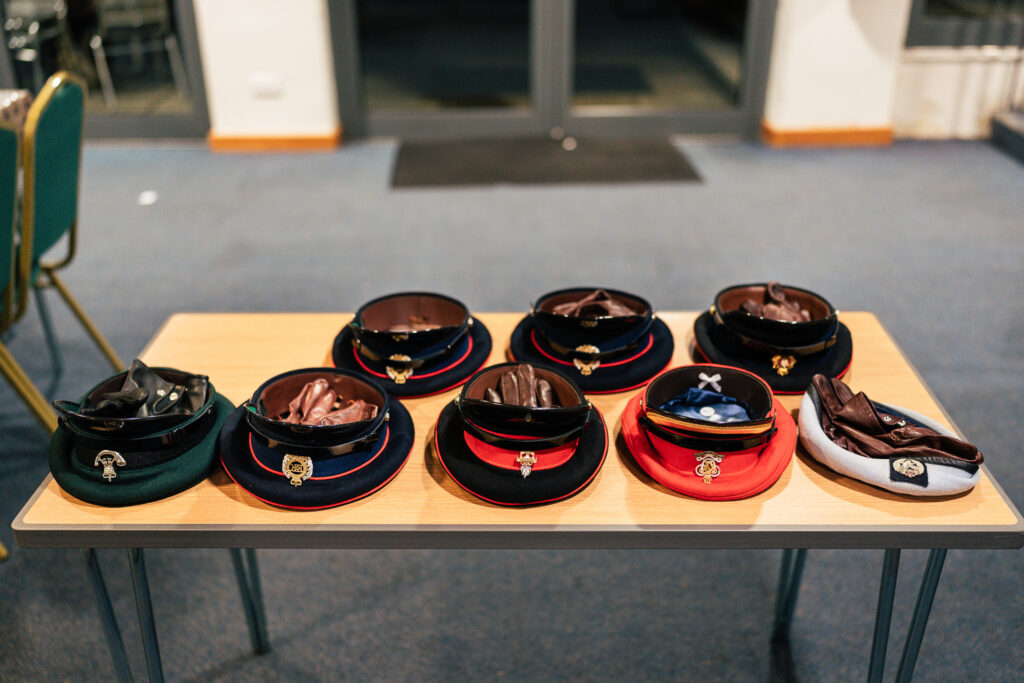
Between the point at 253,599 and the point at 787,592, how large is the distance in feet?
3.36

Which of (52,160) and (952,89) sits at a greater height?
(52,160)

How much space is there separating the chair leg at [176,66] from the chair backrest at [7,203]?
3.45 metres

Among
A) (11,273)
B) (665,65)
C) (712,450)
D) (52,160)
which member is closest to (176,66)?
(665,65)

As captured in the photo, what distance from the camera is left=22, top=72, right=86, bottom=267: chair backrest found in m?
1.92

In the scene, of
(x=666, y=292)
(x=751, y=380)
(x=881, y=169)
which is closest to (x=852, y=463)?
(x=751, y=380)

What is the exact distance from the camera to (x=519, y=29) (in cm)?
503

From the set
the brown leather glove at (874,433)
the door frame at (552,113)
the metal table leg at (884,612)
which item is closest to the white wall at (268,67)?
the door frame at (552,113)

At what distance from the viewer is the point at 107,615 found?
1.27 meters

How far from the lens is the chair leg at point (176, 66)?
4938 millimetres

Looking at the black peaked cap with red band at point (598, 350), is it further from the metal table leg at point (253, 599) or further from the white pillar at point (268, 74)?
the white pillar at point (268, 74)

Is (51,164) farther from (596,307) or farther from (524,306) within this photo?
(524,306)

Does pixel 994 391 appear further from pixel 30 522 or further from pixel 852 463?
pixel 30 522

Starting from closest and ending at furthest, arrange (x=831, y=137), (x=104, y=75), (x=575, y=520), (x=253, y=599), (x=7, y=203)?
(x=575, y=520), (x=253, y=599), (x=7, y=203), (x=831, y=137), (x=104, y=75)

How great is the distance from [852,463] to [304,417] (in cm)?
76
